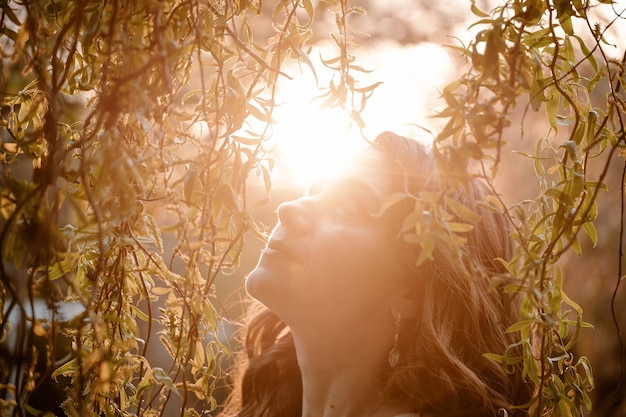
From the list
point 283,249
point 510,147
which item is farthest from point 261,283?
point 510,147

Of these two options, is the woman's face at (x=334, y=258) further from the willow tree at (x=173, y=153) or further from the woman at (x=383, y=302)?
the willow tree at (x=173, y=153)

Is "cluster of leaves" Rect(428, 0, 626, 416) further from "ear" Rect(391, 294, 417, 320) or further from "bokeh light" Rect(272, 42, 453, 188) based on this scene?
"ear" Rect(391, 294, 417, 320)

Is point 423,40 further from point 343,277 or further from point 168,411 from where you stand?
point 168,411

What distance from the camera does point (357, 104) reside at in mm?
878

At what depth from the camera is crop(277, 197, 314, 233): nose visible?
1396 mm

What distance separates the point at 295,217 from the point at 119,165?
0.79 m

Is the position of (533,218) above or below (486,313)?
above

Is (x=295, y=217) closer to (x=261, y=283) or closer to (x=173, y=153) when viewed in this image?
(x=261, y=283)

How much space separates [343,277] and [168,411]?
8.61 feet

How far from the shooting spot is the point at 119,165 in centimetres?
62

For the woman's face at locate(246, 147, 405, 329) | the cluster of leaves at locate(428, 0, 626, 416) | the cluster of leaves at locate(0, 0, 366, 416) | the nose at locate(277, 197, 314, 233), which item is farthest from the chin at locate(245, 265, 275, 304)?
the cluster of leaves at locate(428, 0, 626, 416)

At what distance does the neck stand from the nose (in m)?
0.25

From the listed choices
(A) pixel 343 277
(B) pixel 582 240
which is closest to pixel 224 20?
(A) pixel 343 277

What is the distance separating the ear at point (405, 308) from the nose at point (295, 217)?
0.98 feet
